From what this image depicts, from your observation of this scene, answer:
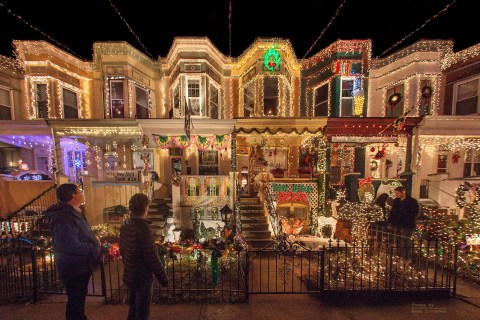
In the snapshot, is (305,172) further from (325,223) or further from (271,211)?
(271,211)

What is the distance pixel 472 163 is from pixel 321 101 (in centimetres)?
876

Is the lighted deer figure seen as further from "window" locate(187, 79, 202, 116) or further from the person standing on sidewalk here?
"window" locate(187, 79, 202, 116)

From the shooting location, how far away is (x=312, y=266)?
6.60 metres

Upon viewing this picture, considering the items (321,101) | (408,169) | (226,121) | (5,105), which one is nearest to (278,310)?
(226,121)

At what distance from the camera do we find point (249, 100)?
504 inches

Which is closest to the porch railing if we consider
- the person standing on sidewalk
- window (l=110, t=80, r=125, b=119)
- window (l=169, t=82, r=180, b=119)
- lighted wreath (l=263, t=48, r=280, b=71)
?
window (l=110, t=80, r=125, b=119)

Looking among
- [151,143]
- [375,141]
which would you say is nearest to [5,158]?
[151,143]

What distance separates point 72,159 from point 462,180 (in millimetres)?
21052

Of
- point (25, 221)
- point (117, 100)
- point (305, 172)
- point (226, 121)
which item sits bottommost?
point (25, 221)

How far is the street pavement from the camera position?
3980mm

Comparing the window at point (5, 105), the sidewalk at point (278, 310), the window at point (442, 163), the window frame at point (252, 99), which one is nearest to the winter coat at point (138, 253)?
the sidewalk at point (278, 310)

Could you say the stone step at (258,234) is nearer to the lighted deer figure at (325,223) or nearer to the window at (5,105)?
the lighted deer figure at (325,223)

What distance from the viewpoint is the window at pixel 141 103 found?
12.4 m

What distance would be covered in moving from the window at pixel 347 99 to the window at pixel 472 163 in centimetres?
678
